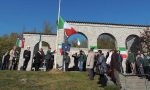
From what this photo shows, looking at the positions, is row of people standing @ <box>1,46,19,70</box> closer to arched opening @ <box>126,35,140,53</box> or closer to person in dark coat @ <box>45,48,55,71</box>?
person in dark coat @ <box>45,48,55,71</box>

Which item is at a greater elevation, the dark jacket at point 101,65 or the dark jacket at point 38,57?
the dark jacket at point 38,57

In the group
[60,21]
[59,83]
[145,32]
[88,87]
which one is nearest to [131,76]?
[88,87]

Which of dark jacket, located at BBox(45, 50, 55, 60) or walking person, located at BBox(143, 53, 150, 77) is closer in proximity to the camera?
walking person, located at BBox(143, 53, 150, 77)

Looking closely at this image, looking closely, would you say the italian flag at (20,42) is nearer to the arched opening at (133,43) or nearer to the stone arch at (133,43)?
the stone arch at (133,43)

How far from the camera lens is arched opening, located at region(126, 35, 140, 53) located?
95.8ft

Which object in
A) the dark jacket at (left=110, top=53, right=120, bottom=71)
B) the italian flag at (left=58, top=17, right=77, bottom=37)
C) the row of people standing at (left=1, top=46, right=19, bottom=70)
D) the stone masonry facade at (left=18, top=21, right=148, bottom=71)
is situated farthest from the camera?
the stone masonry facade at (left=18, top=21, right=148, bottom=71)

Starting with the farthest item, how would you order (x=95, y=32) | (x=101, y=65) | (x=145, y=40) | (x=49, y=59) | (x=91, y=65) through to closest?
(x=95, y=32)
(x=145, y=40)
(x=49, y=59)
(x=91, y=65)
(x=101, y=65)

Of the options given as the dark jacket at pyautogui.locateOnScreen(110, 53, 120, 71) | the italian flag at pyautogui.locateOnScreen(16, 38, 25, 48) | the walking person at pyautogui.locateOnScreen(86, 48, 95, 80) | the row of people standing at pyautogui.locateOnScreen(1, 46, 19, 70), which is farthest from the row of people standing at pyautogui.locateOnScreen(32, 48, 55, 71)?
the italian flag at pyautogui.locateOnScreen(16, 38, 25, 48)

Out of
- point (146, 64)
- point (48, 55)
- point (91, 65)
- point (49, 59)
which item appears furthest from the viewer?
point (49, 59)

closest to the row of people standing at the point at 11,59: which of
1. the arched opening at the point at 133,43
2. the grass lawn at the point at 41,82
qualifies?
the grass lawn at the point at 41,82

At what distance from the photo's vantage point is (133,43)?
29516 millimetres

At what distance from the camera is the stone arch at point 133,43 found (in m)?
29.2

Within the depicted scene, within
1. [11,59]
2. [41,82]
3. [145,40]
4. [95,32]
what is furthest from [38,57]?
[145,40]

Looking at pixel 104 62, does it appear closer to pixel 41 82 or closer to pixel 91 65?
pixel 91 65
